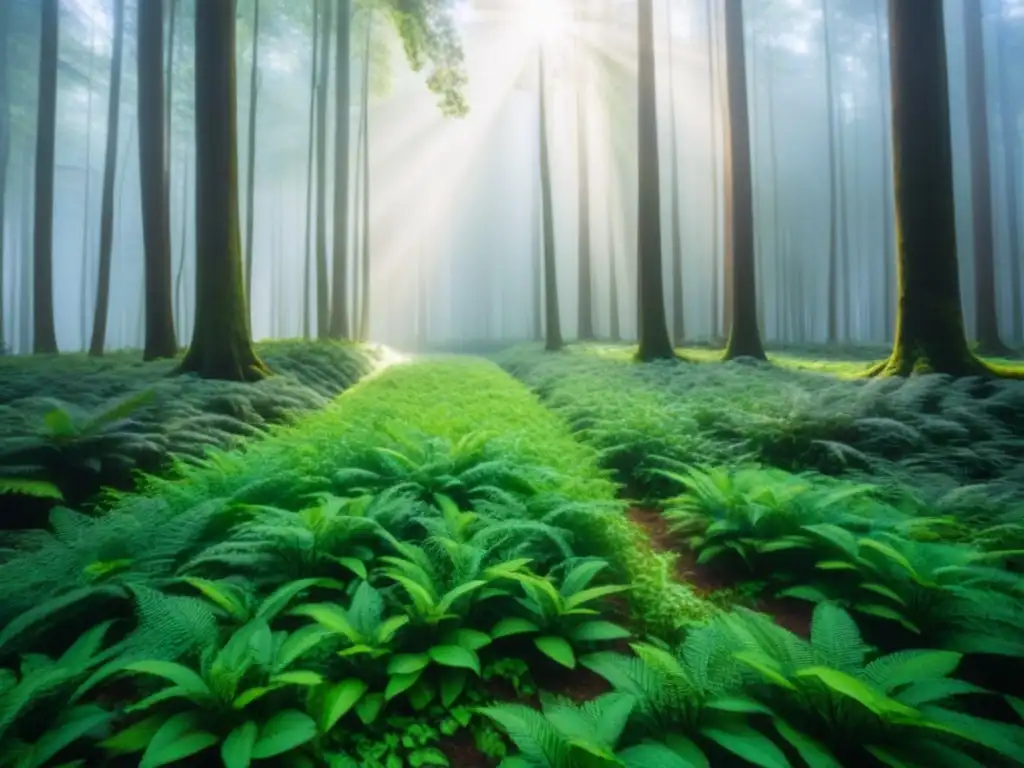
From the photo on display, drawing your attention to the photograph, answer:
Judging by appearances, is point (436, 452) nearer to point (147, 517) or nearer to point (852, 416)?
point (147, 517)

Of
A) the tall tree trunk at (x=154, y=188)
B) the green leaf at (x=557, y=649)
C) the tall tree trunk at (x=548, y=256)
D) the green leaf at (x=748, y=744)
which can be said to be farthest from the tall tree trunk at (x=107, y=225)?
the green leaf at (x=748, y=744)

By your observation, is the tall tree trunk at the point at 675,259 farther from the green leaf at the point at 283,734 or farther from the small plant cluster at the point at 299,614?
the green leaf at the point at 283,734

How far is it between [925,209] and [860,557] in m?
6.88

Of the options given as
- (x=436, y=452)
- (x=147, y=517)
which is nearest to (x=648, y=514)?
(x=436, y=452)

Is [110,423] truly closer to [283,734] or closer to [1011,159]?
[283,734]

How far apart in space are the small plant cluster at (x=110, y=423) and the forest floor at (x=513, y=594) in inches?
1.3

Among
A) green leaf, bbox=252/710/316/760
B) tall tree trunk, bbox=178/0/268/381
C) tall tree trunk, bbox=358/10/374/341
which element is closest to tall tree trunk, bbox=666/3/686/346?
tall tree trunk, bbox=358/10/374/341

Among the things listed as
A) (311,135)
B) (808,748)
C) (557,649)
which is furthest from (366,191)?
(808,748)

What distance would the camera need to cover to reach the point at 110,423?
5254 mm

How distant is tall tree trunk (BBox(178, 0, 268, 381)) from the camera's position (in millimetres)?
8562

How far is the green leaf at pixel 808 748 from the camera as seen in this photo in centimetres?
198

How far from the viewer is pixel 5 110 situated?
79.8 ft

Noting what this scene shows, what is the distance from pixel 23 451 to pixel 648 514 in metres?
5.32

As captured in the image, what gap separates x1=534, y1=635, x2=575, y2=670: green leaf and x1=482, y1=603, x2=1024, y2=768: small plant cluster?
15 cm
